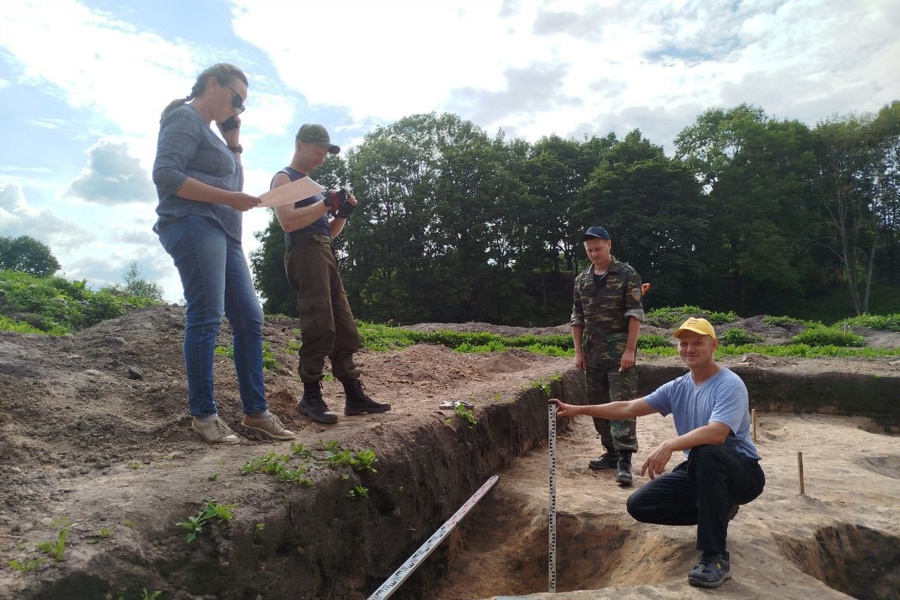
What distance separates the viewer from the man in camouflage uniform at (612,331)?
5130 millimetres

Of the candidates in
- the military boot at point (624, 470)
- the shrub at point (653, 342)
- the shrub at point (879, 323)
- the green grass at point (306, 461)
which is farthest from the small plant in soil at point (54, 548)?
the shrub at point (879, 323)

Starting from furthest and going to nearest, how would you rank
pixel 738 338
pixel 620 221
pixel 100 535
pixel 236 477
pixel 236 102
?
pixel 620 221
pixel 738 338
pixel 236 102
pixel 236 477
pixel 100 535

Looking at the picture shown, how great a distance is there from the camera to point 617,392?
514 cm

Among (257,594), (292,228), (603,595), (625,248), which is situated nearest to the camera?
(257,594)

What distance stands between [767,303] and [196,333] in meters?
35.1

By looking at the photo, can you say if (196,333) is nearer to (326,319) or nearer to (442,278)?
(326,319)

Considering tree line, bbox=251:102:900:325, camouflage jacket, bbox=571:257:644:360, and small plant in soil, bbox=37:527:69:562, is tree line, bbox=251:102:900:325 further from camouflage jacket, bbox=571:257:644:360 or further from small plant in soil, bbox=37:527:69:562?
small plant in soil, bbox=37:527:69:562

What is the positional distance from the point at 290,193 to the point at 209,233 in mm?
585

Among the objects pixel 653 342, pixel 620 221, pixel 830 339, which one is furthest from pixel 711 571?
pixel 620 221

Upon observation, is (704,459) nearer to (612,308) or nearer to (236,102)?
(612,308)

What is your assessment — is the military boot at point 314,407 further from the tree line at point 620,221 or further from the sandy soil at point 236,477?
the tree line at point 620,221

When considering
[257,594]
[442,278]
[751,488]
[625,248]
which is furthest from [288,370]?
[625,248]

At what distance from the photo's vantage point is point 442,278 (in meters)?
30.1

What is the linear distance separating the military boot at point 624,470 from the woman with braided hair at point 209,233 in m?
2.77
